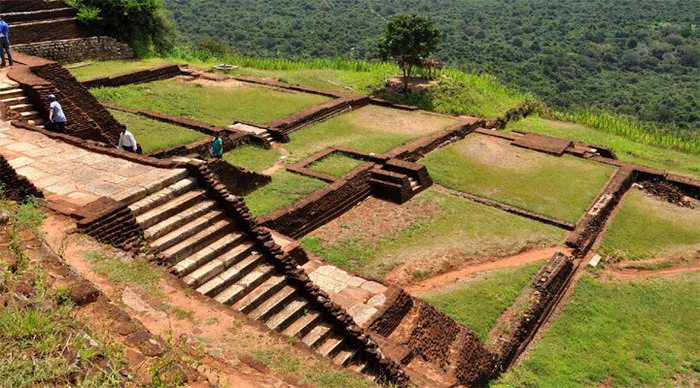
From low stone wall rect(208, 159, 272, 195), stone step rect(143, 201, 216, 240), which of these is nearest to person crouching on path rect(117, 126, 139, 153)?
low stone wall rect(208, 159, 272, 195)

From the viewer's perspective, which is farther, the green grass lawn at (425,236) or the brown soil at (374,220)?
the brown soil at (374,220)

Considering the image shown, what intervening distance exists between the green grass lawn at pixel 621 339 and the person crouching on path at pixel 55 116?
30.5 ft

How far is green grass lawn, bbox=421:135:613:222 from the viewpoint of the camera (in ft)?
44.1

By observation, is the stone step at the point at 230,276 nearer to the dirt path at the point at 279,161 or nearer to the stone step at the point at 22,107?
the dirt path at the point at 279,161

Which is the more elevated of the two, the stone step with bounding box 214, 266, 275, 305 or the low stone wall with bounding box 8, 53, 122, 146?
the low stone wall with bounding box 8, 53, 122, 146

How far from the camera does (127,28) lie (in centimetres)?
2373

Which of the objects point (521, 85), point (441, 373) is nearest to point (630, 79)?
point (521, 85)

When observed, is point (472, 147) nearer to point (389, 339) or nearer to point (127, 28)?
point (389, 339)

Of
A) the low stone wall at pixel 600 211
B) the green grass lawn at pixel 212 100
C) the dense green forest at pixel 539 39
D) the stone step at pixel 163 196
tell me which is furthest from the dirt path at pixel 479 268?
the dense green forest at pixel 539 39

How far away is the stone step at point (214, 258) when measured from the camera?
22.6ft

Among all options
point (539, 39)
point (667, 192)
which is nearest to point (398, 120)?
point (667, 192)

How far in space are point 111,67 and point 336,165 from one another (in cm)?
1206

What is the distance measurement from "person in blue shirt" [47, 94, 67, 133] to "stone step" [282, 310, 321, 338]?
22.7ft

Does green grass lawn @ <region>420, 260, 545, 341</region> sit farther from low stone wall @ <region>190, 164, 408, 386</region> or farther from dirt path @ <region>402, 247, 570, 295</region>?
low stone wall @ <region>190, 164, 408, 386</region>
